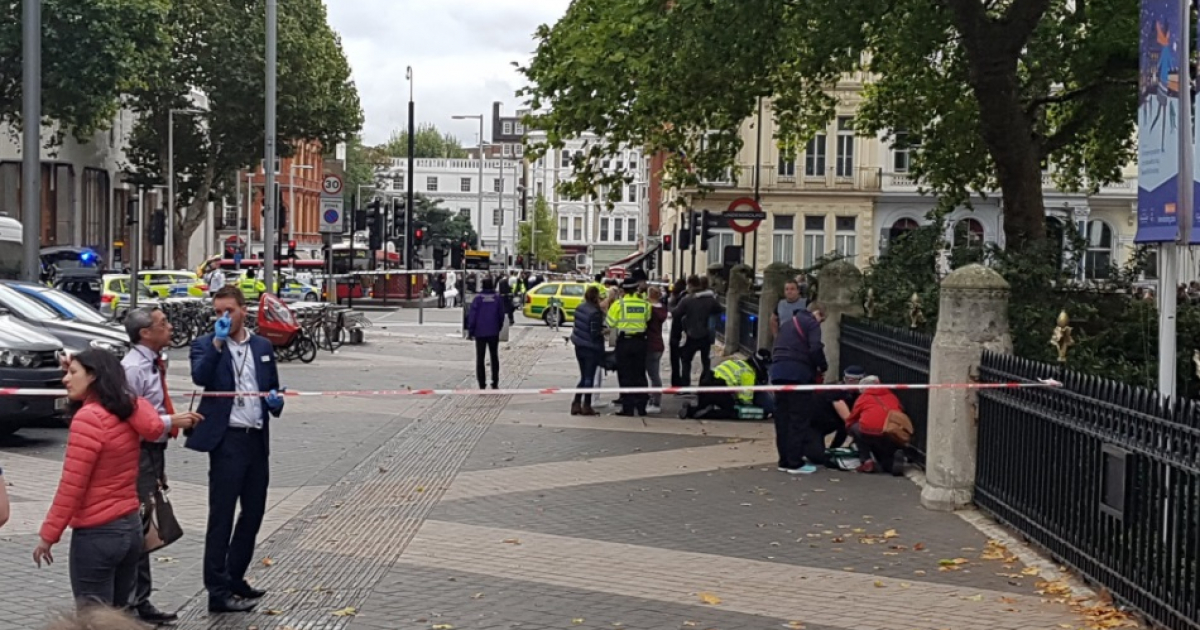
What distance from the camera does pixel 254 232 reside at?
344 ft

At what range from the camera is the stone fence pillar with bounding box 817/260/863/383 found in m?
19.5

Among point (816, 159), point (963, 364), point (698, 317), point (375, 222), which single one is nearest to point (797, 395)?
point (963, 364)

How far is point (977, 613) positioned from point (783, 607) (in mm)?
1058

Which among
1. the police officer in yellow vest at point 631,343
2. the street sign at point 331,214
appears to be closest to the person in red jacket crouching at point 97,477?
the police officer in yellow vest at point 631,343

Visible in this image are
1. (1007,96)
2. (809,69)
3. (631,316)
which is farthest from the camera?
(809,69)

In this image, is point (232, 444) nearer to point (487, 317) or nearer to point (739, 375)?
point (739, 375)

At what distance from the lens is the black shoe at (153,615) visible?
8.07m

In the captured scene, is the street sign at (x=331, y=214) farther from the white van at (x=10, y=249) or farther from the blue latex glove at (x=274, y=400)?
the blue latex glove at (x=274, y=400)

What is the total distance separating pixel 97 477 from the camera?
6.82 m

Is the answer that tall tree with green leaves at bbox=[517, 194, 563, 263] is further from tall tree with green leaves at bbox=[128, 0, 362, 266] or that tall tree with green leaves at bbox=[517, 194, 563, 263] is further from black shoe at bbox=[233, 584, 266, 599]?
black shoe at bbox=[233, 584, 266, 599]

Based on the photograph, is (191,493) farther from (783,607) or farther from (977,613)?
(977,613)

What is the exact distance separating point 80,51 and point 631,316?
107 feet

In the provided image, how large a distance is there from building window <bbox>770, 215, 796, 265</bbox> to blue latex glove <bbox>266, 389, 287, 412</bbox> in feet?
173

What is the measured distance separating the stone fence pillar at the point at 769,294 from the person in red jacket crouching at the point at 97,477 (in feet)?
61.3
